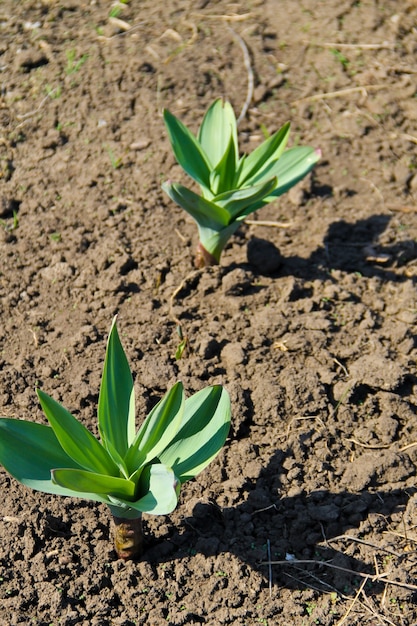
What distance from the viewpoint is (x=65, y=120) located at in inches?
169

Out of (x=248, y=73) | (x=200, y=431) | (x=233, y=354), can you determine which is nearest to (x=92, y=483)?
(x=200, y=431)

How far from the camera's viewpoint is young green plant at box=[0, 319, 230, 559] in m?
2.29

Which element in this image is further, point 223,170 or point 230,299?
point 230,299

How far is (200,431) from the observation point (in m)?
2.52

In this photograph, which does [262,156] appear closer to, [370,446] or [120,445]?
[370,446]

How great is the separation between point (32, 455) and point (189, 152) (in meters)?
1.62

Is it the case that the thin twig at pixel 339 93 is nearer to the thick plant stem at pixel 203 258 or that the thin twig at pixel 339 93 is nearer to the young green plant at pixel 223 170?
the young green plant at pixel 223 170

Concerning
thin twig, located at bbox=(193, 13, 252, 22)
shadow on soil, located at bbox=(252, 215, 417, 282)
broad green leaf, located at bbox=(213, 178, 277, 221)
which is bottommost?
shadow on soil, located at bbox=(252, 215, 417, 282)

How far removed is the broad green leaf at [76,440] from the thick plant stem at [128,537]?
20cm

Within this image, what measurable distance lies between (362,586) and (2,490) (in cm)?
125

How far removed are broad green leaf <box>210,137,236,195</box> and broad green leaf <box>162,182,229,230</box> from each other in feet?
0.42

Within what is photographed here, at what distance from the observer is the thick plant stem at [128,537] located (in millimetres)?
2568

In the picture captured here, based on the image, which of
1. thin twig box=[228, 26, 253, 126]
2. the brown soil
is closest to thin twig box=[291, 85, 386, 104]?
the brown soil

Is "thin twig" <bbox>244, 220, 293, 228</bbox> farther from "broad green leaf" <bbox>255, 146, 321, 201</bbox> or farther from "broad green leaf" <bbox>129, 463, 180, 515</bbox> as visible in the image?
"broad green leaf" <bbox>129, 463, 180, 515</bbox>
